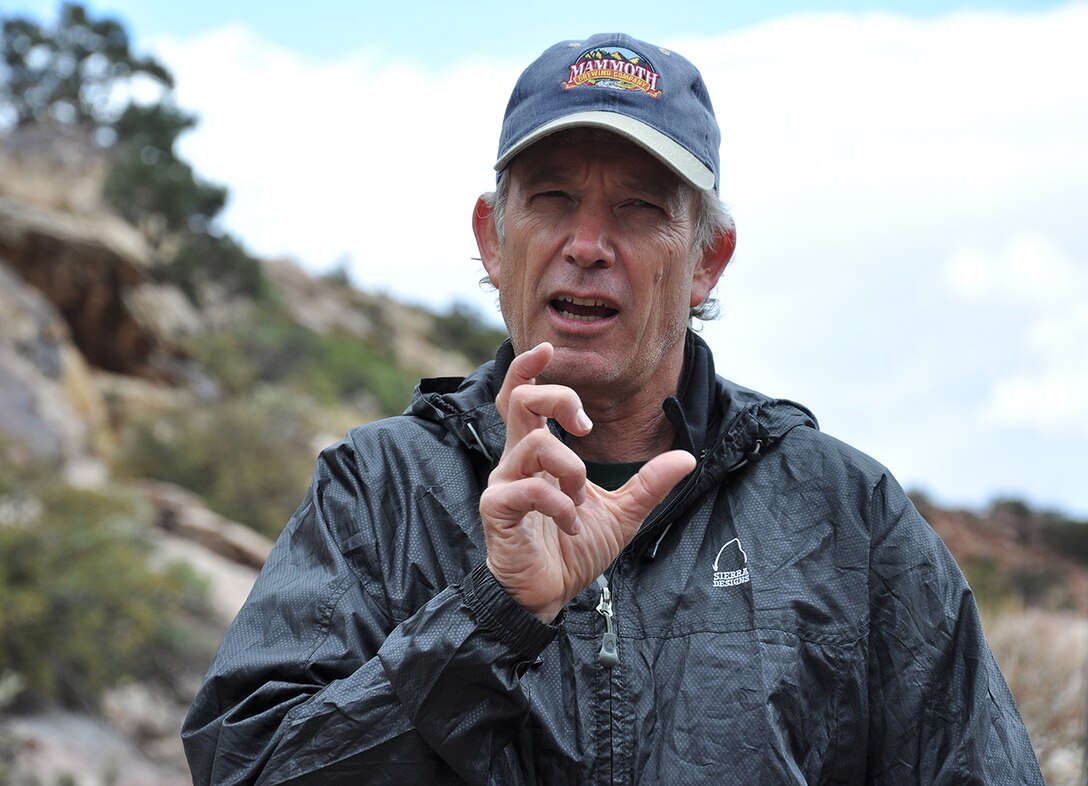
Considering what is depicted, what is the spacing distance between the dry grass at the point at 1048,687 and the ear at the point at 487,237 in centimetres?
522

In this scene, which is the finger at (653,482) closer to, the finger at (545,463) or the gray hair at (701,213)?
the finger at (545,463)

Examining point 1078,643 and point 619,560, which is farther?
point 1078,643

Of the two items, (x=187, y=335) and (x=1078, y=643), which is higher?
(x=187, y=335)

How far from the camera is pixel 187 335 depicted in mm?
23656

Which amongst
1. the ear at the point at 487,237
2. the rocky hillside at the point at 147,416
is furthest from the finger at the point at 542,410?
the rocky hillside at the point at 147,416

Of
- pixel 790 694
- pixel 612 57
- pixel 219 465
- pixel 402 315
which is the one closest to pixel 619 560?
pixel 790 694

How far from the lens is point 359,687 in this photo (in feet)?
6.04

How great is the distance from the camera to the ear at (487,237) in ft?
8.65

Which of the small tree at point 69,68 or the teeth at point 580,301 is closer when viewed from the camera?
the teeth at point 580,301

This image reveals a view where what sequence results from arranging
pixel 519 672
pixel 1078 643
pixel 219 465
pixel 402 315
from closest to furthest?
pixel 519 672 → pixel 1078 643 → pixel 219 465 → pixel 402 315

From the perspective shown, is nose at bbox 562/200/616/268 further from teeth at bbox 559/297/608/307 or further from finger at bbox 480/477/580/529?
finger at bbox 480/477/580/529

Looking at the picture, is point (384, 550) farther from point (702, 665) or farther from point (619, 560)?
point (702, 665)

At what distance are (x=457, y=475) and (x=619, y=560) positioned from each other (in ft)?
1.05

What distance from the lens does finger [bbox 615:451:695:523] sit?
1.83 meters
